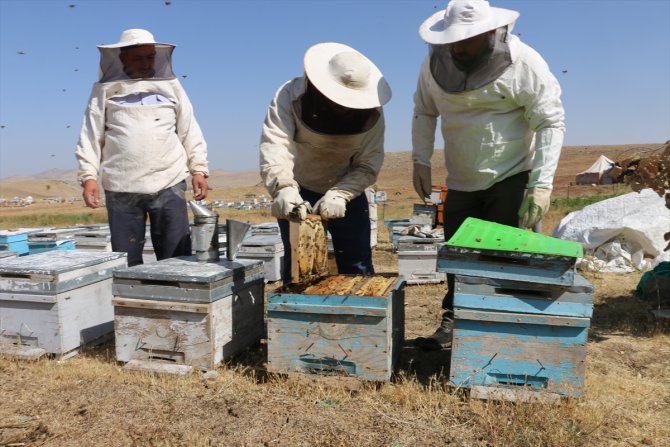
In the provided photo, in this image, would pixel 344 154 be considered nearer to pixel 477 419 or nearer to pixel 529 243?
pixel 529 243

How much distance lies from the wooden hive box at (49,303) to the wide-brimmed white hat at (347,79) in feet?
6.14

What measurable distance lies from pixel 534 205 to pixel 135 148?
2656 mm

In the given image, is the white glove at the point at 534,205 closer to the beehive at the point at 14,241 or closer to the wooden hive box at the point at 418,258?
the wooden hive box at the point at 418,258

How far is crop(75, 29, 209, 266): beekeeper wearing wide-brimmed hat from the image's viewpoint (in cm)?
366

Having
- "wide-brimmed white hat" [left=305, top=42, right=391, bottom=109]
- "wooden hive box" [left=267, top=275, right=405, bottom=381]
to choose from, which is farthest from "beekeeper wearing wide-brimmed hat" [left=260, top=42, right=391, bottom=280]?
"wooden hive box" [left=267, top=275, right=405, bottom=381]

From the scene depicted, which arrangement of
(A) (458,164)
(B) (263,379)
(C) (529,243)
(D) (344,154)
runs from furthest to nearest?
(D) (344,154), (A) (458,164), (B) (263,379), (C) (529,243)


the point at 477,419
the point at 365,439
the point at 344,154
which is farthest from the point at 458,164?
the point at 365,439

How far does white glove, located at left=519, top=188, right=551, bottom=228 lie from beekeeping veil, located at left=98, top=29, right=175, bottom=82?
8.77 feet

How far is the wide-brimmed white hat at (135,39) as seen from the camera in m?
3.63

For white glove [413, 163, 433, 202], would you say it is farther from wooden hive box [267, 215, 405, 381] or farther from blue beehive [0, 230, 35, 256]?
blue beehive [0, 230, 35, 256]

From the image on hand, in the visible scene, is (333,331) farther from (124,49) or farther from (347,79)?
(124,49)

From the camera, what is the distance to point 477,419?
2.44 meters

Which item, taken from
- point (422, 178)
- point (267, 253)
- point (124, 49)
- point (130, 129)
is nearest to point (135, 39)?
point (124, 49)

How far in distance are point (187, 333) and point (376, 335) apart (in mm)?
1101
